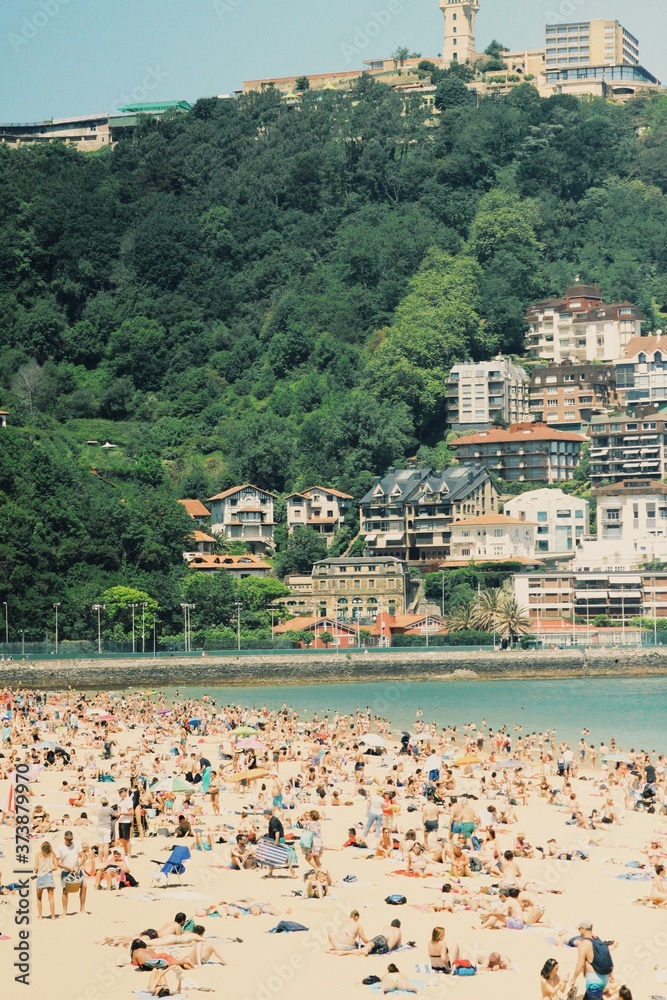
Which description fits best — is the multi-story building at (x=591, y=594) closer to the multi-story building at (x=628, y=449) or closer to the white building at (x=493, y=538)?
the white building at (x=493, y=538)

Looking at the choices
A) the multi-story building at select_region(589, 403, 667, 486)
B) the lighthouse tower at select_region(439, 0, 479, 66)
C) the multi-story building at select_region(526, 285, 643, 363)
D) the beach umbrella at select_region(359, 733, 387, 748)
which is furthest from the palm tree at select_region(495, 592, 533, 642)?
the lighthouse tower at select_region(439, 0, 479, 66)

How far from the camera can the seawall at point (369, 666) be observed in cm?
7294

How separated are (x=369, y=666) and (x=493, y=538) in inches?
823

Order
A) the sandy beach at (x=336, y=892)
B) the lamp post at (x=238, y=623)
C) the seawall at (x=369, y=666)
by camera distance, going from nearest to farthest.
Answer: the sandy beach at (x=336, y=892)
the seawall at (x=369, y=666)
the lamp post at (x=238, y=623)

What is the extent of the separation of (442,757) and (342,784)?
4.14 metres

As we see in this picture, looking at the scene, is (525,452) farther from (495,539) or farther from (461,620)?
(461,620)

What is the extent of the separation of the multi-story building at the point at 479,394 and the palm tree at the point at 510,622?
26.2m

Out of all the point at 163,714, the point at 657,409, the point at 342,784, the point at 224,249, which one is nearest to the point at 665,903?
the point at 342,784

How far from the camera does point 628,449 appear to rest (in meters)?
99.8

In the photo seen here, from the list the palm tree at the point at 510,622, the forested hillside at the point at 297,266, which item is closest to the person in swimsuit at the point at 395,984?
the palm tree at the point at 510,622

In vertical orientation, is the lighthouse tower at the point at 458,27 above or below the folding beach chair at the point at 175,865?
above

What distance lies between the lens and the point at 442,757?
38781mm

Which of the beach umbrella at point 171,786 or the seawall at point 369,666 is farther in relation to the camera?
the seawall at point 369,666

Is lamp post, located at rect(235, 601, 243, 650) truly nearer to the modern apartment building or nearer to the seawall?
the seawall
